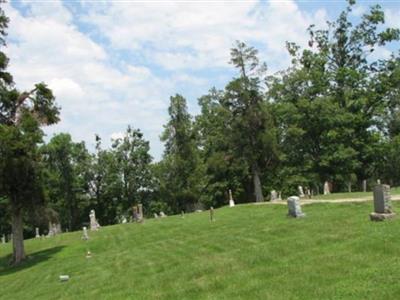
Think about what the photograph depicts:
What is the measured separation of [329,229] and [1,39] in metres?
25.0

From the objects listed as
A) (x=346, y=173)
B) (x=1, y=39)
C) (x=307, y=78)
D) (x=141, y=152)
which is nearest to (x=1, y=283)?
(x=1, y=39)

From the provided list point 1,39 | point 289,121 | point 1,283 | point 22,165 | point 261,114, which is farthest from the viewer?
point 289,121

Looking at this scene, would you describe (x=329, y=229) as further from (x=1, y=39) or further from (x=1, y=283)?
(x=1, y=39)

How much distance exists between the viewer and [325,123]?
5275 cm

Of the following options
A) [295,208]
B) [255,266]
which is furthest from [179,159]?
[255,266]

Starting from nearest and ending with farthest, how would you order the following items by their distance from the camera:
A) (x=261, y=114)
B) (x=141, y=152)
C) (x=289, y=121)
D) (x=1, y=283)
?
(x=1, y=283) < (x=261, y=114) < (x=289, y=121) < (x=141, y=152)

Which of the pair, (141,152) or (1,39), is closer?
(1,39)

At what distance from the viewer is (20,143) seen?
30.0 meters

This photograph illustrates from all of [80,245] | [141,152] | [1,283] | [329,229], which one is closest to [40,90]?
[80,245]

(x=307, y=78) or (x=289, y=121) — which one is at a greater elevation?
(x=307, y=78)

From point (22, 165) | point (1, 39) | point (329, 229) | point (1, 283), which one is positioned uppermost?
point (1, 39)

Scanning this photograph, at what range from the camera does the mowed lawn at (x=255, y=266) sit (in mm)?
10523

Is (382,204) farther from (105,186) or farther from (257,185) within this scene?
(105,186)

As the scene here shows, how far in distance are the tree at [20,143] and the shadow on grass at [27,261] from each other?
2.10ft
